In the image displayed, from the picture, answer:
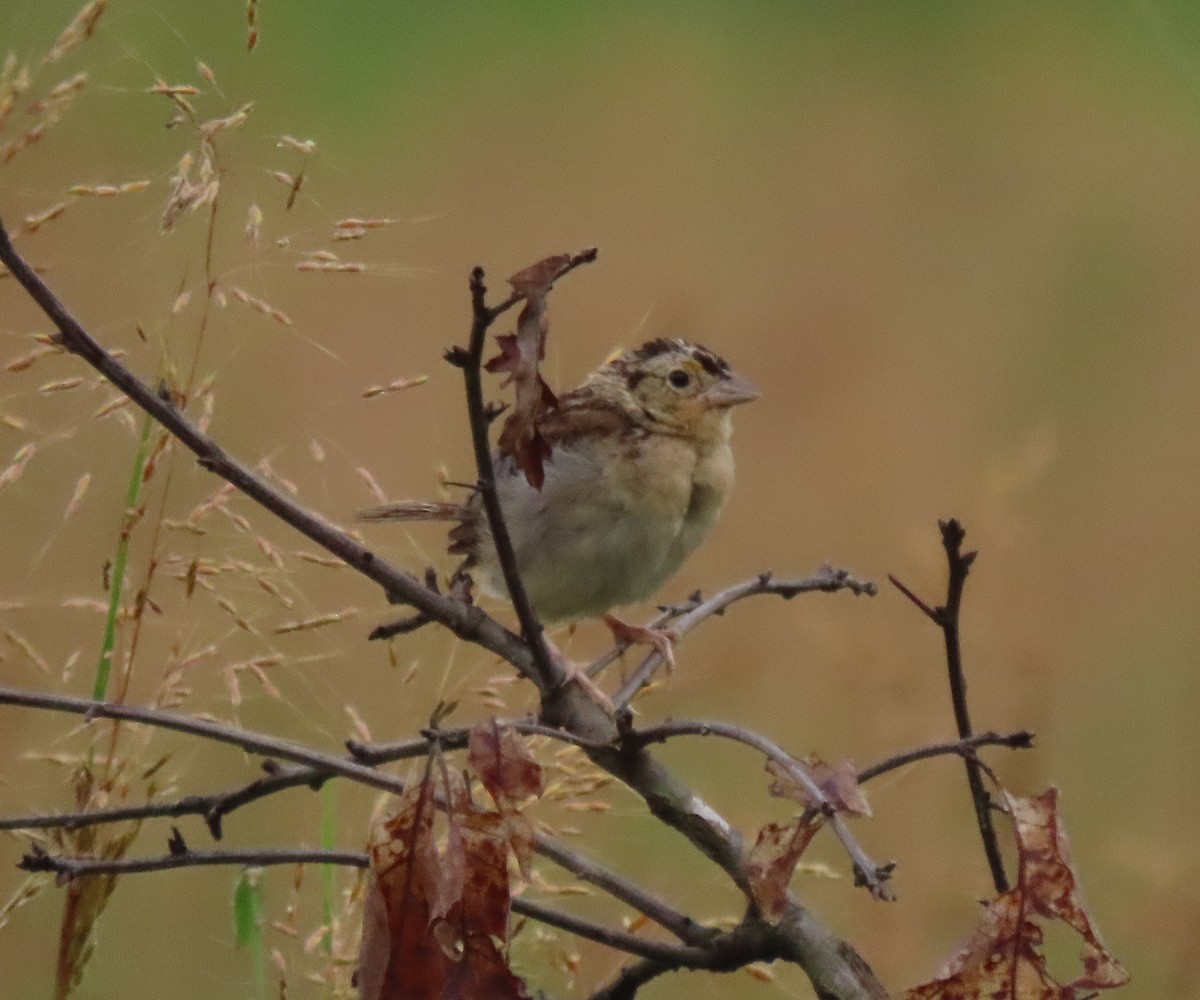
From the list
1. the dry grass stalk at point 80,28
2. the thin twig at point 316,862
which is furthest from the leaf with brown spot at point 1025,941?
the dry grass stalk at point 80,28

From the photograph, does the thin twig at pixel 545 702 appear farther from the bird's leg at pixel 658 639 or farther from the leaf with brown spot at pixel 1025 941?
the bird's leg at pixel 658 639

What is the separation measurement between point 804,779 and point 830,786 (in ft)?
0.09

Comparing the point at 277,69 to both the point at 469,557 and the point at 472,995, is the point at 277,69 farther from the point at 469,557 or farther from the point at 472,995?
the point at 472,995

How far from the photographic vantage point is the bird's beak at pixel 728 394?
149cm

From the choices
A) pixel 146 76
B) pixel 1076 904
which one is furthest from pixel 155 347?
pixel 1076 904

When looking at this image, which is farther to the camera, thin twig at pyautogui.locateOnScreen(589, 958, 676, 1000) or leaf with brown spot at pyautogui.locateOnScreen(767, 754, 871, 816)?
thin twig at pyautogui.locateOnScreen(589, 958, 676, 1000)

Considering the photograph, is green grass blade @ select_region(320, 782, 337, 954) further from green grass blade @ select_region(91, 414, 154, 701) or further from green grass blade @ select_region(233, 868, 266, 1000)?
green grass blade @ select_region(91, 414, 154, 701)

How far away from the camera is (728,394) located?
1.50m

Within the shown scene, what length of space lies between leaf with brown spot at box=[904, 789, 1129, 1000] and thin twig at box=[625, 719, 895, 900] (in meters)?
0.04

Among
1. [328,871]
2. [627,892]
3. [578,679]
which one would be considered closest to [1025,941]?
[627,892]

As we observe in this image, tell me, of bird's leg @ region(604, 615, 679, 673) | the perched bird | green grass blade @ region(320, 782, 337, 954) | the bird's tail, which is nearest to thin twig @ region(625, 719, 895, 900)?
bird's leg @ region(604, 615, 679, 673)

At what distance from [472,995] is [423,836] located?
0.21 ft

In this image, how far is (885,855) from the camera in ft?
5.23

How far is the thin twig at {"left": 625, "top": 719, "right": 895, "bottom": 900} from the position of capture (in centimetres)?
59
